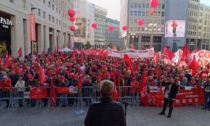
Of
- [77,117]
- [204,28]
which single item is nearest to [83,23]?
[204,28]

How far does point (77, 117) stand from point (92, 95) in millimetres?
1896

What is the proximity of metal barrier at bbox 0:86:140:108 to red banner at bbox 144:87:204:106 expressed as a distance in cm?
76

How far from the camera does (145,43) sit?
8206 cm

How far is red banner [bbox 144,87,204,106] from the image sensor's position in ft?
33.2

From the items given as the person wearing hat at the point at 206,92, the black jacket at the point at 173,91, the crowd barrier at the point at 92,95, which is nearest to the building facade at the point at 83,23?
the crowd barrier at the point at 92,95

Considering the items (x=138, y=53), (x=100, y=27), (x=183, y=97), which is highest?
(x=100, y=27)

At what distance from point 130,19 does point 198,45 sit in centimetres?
4360

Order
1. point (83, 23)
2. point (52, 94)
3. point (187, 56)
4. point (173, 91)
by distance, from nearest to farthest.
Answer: point (173, 91), point (52, 94), point (187, 56), point (83, 23)

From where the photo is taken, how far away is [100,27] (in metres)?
146

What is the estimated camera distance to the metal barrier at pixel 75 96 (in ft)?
32.1

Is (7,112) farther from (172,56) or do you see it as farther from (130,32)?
(130,32)

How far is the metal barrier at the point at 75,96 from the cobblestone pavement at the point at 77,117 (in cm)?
46

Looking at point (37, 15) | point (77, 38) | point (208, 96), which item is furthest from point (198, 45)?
point (208, 96)

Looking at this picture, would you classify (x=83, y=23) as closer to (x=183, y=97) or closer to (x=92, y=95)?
(x=92, y=95)
